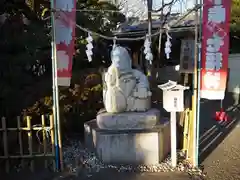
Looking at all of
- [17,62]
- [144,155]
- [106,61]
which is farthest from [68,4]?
[106,61]

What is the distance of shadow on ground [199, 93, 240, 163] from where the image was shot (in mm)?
7145

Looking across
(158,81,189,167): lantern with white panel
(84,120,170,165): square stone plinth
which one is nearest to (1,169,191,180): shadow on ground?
(84,120,170,165): square stone plinth

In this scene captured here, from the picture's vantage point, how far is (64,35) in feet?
17.7

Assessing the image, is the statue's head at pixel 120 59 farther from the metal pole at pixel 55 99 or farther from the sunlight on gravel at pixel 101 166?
the sunlight on gravel at pixel 101 166

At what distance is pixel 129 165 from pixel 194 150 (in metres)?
1.21

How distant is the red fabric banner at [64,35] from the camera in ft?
17.5

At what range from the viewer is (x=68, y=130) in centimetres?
806

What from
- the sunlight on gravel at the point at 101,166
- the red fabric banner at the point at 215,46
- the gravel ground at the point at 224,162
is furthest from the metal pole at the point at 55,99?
the gravel ground at the point at 224,162

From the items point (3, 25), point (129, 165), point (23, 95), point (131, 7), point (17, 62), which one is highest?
point (131, 7)

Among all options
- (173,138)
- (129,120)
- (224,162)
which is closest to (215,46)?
(173,138)

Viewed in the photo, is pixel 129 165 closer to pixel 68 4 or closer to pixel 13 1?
pixel 68 4

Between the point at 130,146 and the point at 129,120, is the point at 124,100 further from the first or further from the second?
the point at 130,146

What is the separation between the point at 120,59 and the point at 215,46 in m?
1.94

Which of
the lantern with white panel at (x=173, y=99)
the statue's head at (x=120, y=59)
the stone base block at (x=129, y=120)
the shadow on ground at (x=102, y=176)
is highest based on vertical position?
the statue's head at (x=120, y=59)
